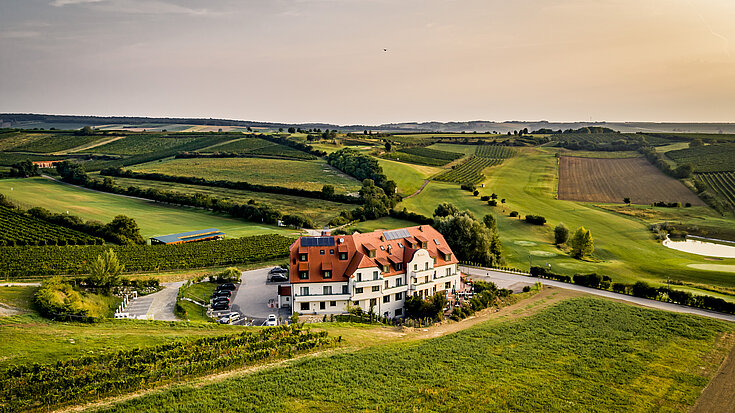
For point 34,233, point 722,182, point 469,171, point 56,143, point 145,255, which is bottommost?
point 145,255

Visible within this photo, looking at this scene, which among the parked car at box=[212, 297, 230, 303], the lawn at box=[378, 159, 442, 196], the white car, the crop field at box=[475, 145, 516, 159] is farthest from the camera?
the crop field at box=[475, 145, 516, 159]

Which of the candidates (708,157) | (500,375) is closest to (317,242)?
(500,375)

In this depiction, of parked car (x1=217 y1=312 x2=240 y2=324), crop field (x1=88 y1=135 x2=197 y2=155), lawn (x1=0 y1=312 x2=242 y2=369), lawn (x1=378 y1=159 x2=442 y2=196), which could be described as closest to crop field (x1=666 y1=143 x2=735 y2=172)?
lawn (x1=378 y1=159 x2=442 y2=196)

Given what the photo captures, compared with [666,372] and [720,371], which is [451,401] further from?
[720,371]

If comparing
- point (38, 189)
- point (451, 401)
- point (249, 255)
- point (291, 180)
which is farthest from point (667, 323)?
point (38, 189)

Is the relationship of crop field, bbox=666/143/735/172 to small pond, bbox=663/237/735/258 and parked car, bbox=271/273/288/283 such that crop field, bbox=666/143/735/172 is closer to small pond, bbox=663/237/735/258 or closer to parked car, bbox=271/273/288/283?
small pond, bbox=663/237/735/258

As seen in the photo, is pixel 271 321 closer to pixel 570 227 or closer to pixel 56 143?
pixel 570 227

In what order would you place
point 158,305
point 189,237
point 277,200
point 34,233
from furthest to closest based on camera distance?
1. point 277,200
2. point 189,237
3. point 34,233
4. point 158,305
